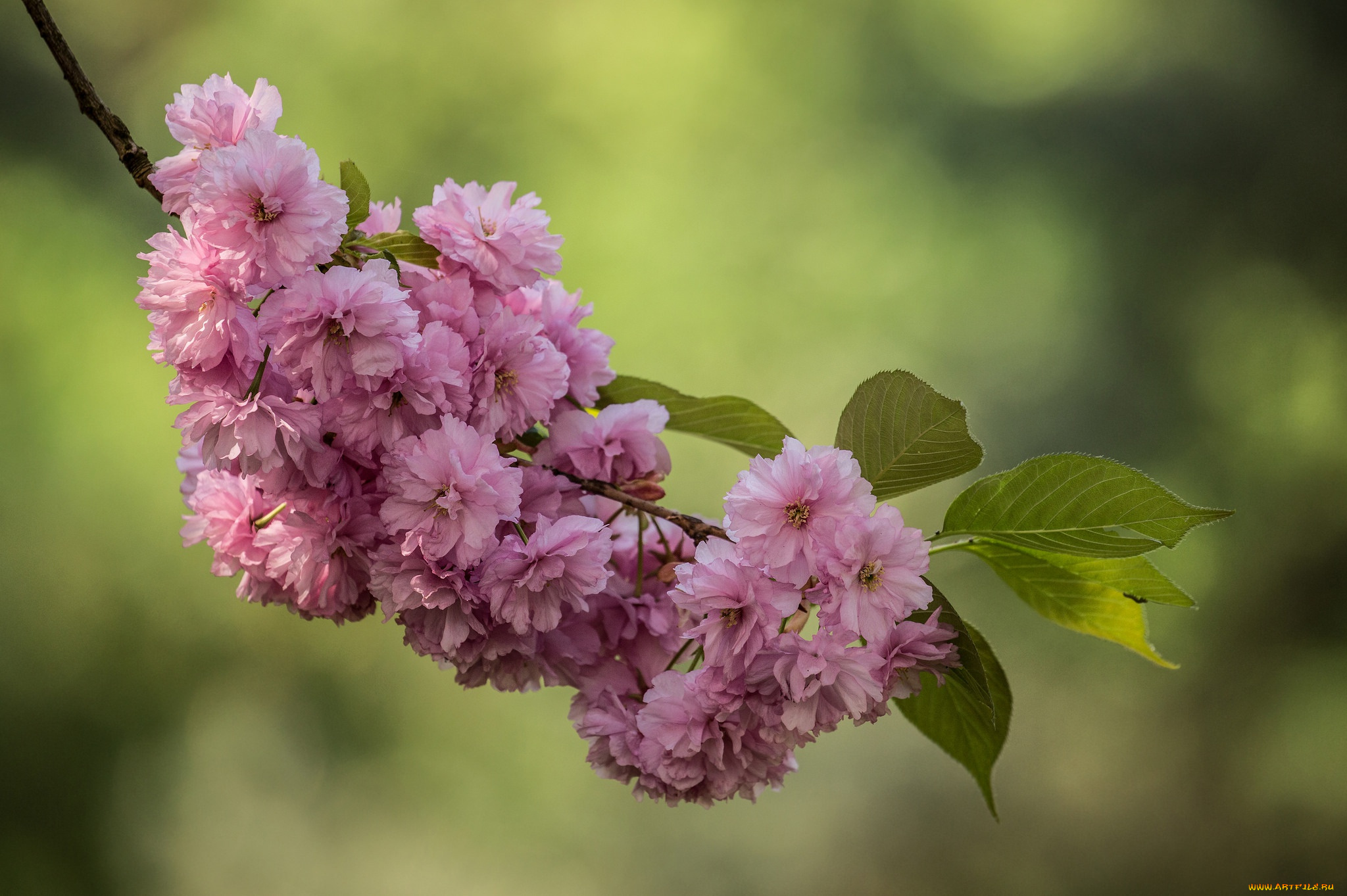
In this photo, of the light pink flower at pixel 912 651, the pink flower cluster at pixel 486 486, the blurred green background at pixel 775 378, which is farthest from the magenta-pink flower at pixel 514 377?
the blurred green background at pixel 775 378

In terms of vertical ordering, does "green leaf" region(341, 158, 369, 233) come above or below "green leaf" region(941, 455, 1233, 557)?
above

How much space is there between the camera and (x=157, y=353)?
460 millimetres

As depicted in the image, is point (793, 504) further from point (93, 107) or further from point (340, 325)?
point (93, 107)

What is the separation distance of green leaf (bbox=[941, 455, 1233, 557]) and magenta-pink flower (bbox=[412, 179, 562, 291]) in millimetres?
270

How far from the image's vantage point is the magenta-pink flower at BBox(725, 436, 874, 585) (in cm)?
45

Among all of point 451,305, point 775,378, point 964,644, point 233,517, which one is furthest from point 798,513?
point 775,378

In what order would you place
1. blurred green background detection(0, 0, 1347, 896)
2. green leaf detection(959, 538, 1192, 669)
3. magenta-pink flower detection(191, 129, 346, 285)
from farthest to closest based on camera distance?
blurred green background detection(0, 0, 1347, 896), green leaf detection(959, 538, 1192, 669), magenta-pink flower detection(191, 129, 346, 285)

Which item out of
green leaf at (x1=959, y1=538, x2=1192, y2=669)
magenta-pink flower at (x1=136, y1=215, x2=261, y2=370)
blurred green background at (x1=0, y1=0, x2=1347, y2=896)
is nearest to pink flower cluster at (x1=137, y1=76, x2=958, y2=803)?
magenta-pink flower at (x1=136, y1=215, x2=261, y2=370)

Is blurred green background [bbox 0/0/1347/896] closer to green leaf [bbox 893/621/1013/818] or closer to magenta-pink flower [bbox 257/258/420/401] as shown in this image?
green leaf [bbox 893/621/1013/818]

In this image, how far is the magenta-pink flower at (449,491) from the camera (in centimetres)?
46

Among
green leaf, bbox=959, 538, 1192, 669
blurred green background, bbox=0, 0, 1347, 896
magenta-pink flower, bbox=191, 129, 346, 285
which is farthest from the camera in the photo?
blurred green background, bbox=0, 0, 1347, 896

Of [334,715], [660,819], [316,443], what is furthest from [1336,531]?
[316,443]

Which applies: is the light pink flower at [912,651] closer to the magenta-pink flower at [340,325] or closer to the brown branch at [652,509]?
the brown branch at [652,509]

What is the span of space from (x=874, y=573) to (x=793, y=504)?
5 cm
